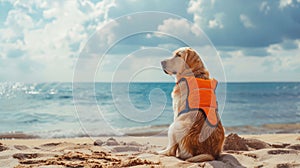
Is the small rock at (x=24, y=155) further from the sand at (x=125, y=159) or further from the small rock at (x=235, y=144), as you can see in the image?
the small rock at (x=235, y=144)

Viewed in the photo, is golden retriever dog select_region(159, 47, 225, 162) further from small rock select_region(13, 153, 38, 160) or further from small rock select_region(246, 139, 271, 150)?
small rock select_region(13, 153, 38, 160)

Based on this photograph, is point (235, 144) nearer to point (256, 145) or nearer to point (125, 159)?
point (256, 145)

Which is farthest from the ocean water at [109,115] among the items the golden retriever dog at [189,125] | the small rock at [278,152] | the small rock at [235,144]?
the small rock at [278,152]

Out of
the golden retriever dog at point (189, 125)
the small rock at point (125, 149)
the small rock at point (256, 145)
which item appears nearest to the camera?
the golden retriever dog at point (189, 125)

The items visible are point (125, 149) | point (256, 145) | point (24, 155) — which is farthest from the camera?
point (256, 145)

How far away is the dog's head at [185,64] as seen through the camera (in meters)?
5.11

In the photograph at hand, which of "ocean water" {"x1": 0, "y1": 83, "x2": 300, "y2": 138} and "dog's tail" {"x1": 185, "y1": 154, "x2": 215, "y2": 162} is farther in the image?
"ocean water" {"x1": 0, "y1": 83, "x2": 300, "y2": 138}

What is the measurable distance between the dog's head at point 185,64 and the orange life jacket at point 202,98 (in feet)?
0.53

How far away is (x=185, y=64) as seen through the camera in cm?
515

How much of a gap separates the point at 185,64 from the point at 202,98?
527 mm

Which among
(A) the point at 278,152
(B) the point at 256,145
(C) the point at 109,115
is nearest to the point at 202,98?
(A) the point at 278,152

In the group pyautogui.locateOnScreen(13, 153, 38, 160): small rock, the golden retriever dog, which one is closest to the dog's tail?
the golden retriever dog

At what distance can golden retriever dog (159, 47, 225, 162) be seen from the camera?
16.0ft

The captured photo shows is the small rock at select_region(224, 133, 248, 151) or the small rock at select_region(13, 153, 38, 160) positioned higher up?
the small rock at select_region(224, 133, 248, 151)
